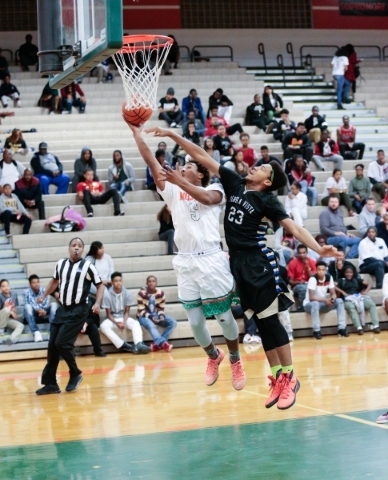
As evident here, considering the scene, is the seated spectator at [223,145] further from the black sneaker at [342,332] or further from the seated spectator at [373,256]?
the black sneaker at [342,332]

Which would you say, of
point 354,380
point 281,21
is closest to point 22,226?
point 354,380

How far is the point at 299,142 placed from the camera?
20.4 meters

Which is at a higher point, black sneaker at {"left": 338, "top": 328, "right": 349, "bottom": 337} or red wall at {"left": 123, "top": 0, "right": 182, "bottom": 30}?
red wall at {"left": 123, "top": 0, "right": 182, "bottom": 30}

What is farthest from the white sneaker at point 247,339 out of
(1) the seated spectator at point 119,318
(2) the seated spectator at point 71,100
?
(2) the seated spectator at point 71,100

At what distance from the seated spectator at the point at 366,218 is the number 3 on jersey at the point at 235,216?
36.6ft

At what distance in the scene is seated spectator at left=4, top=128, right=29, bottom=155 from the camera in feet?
62.4

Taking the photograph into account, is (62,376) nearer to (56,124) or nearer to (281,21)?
(56,124)

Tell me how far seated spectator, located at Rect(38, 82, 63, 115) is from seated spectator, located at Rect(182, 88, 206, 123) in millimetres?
3144

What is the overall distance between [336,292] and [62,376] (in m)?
5.93

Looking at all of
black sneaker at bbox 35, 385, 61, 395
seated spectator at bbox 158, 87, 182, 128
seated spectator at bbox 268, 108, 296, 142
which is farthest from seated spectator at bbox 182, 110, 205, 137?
black sneaker at bbox 35, 385, 61, 395

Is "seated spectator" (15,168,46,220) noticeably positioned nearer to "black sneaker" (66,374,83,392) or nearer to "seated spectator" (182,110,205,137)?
"seated spectator" (182,110,205,137)

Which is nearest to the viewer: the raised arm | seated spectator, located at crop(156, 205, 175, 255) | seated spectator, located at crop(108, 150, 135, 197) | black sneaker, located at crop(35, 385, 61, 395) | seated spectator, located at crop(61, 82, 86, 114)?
the raised arm

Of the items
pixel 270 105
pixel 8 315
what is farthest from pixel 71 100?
pixel 8 315

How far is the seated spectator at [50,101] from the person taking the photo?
71.1 feet
